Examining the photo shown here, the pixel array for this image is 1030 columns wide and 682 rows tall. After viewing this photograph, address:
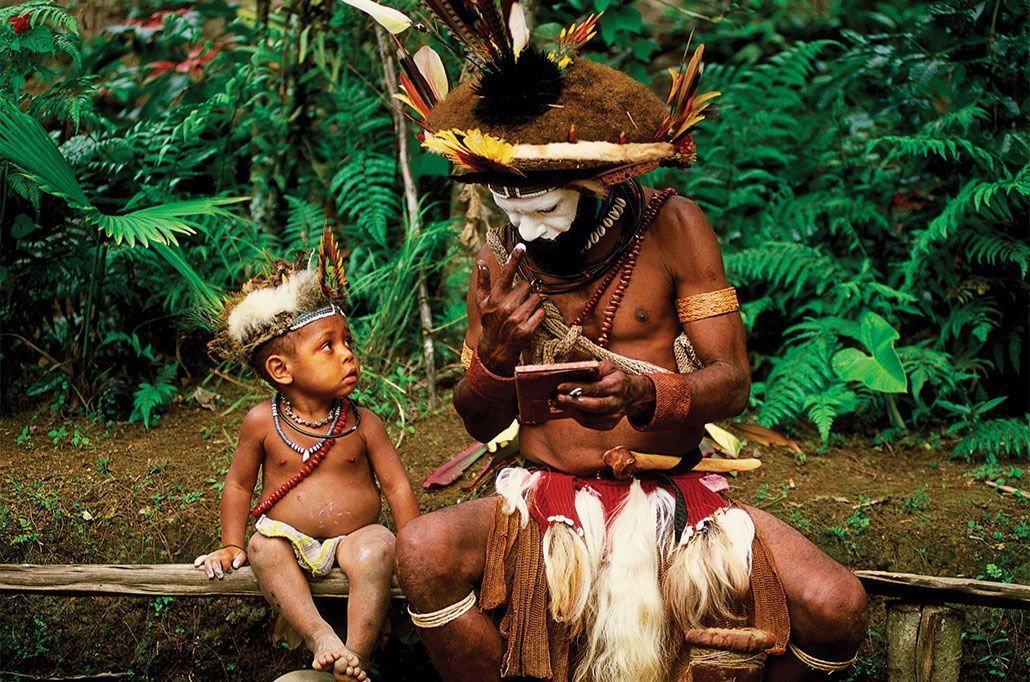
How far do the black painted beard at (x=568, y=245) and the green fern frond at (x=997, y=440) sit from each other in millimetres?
→ 2279

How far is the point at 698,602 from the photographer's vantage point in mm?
2734

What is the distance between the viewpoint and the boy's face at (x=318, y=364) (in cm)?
297

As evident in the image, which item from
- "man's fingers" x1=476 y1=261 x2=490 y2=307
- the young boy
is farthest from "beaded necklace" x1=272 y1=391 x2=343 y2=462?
"man's fingers" x1=476 y1=261 x2=490 y2=307

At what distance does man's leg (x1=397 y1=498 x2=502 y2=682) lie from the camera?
8.72 ft

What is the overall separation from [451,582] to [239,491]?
76 cm

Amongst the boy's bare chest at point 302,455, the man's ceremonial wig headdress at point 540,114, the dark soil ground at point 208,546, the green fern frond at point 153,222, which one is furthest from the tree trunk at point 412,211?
the man's ceremonial wig headdress at point 540,114

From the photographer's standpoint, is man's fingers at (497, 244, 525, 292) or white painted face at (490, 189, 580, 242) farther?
white painted face at (490, 189, 580, 242)

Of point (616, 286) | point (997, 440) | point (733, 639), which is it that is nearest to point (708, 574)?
point (733, 639)

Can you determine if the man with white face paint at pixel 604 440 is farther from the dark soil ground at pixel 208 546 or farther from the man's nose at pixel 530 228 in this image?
the dark soil ground at pixel 208 546

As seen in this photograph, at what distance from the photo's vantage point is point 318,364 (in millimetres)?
2965

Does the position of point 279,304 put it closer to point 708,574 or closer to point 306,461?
point 306,461

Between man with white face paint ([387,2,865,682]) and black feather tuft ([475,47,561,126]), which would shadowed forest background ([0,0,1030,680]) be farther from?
black feather tuft ([475,47,561,126])

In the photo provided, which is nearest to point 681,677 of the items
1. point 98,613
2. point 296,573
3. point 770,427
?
point 296,573

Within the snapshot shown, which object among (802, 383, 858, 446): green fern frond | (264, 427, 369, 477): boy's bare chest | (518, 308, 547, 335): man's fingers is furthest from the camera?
(802, 383, 858, 446): green fern frond
